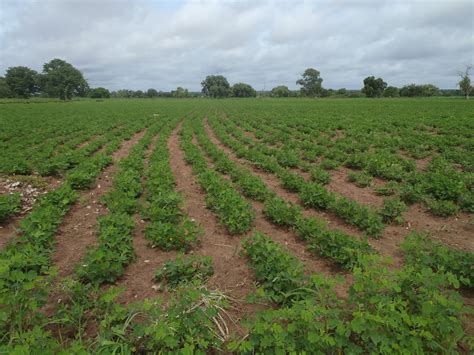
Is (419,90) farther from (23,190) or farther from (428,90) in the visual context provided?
(23,190)

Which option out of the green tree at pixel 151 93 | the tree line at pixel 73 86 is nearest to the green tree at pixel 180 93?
the green tree at pixel 151 93

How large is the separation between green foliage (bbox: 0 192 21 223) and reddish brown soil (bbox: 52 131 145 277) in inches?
44.3

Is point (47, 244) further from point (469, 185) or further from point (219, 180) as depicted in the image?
point (469, 185)

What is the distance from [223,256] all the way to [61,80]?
13145 centimetres

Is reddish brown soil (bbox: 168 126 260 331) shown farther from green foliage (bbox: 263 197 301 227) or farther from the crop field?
green foliage (bbox: 263 197 301 227)

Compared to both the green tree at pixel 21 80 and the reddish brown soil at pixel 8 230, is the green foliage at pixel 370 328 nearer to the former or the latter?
the reddish brown soil at pixel 8 230

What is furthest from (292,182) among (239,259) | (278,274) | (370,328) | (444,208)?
(370,328)

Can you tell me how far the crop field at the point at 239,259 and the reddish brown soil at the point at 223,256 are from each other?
0.09 feet

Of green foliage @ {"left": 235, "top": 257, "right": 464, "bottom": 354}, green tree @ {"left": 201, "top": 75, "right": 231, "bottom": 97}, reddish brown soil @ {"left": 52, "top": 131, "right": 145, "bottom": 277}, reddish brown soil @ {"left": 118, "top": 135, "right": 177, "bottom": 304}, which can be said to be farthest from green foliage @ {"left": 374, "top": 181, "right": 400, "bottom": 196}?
green tree @ {"left": 201, "top": 75, "right": 231, "bottom": 97}

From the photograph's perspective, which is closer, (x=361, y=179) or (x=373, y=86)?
(x=361, y=179)

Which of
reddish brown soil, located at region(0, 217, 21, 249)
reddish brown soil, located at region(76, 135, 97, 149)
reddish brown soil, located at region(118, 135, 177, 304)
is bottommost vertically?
reddish brown soil, located at region(118, 135, 177, 304)

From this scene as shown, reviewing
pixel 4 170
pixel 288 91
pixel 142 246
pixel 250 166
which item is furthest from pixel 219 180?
pixel 288 91

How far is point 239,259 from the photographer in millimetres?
5051

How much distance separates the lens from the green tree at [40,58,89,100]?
359ft
